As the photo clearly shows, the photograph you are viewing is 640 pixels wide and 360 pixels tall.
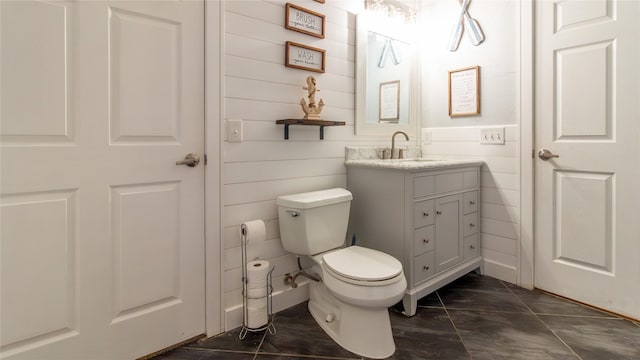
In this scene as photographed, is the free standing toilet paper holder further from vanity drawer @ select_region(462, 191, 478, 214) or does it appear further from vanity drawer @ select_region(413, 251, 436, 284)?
vanity drawer @ select_region(462, 191, 478, 214)

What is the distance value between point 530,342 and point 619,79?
1.55 meters

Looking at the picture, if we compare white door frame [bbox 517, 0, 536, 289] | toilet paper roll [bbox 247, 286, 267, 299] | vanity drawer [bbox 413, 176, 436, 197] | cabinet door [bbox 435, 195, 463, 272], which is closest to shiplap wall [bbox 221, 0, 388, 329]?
toilet paper roll [bbox 247, 286, 267, 299]

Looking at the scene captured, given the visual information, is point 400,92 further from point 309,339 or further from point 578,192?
point 309,339

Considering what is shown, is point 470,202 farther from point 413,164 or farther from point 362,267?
point 362,267

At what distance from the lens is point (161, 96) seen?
1567 millimetres

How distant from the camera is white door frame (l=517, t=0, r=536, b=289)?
2.23 meters

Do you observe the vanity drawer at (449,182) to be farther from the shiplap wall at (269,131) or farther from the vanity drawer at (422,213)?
the shiplap wall at (269,131)

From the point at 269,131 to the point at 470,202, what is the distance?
1.52 meters

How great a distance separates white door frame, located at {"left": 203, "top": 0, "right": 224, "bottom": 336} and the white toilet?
38cm

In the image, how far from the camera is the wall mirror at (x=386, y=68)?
241 centimetres

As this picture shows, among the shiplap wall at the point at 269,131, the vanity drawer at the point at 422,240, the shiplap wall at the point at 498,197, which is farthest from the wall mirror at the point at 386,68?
the vanity drawer at the point at 422,240

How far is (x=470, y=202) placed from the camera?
2404 millimetres

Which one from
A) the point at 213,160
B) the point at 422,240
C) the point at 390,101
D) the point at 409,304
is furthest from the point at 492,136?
the point at 213,160

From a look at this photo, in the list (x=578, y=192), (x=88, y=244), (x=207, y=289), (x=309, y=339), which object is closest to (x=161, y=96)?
(x=88, y=244)
